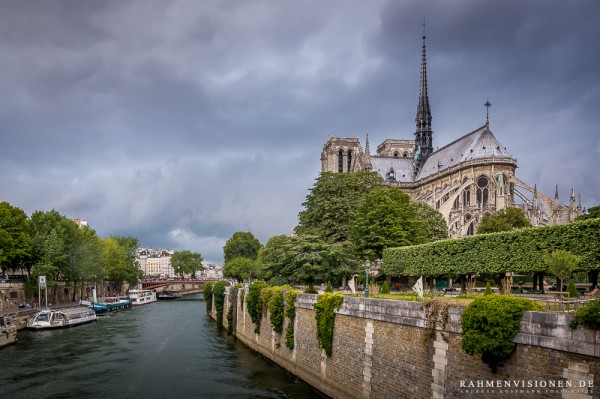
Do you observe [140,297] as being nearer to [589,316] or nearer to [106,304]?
[106,304]

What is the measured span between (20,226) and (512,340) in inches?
2532

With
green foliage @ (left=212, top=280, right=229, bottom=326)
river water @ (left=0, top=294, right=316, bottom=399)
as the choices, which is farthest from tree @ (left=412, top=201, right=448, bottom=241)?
river water @ (left=0, top=294, right=316, bottom=399)

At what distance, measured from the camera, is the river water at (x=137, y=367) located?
87.0 feet

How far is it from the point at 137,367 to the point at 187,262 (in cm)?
15958

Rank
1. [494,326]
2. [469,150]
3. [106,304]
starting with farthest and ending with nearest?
[469,150]
[106,304]
[494,326]

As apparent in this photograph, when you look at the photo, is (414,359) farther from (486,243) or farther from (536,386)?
(486,243)

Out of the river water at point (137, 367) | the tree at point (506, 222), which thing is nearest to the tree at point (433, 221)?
the tree at point (506, 222)

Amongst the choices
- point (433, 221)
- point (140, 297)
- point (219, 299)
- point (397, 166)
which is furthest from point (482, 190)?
point (140, 297)

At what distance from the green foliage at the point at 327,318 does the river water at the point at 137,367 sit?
2.95 meters

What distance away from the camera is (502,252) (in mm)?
33812

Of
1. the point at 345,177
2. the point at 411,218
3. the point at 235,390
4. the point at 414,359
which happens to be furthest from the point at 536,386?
the point at 345,177

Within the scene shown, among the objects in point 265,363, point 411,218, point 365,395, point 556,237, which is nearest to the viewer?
point 365,395

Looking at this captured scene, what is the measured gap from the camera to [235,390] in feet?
87.9

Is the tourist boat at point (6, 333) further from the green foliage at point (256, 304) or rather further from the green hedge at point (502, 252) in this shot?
the green hedge at point (502, 252)
